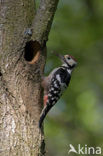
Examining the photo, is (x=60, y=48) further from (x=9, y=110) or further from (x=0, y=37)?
(x=9, y=110)

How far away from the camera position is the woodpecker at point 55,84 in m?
4.51

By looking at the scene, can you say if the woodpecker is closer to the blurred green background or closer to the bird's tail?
the bird's tail

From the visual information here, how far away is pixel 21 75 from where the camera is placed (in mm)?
4191

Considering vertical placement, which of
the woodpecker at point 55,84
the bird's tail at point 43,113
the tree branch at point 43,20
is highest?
the tree branch at point 43,20

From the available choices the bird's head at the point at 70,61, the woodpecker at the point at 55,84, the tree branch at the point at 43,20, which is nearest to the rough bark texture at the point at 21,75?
the tree branch at the point at 43,20

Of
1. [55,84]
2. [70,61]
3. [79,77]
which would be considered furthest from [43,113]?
[79,77]

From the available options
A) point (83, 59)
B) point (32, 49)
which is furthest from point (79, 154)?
point (32, 49)

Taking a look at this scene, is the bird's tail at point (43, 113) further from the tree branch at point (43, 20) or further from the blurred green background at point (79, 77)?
the blurred green background at point (79, 77)

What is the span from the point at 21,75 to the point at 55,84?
1046 mm

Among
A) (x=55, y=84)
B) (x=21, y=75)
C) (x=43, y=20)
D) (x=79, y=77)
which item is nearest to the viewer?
(x=21, y=75)

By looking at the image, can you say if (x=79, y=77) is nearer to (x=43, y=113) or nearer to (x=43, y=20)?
(x=43, y=20)

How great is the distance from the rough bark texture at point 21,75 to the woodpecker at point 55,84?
15cm

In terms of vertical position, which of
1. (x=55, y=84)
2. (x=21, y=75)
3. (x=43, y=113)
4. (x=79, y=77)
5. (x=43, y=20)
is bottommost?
(x=43, y=113)

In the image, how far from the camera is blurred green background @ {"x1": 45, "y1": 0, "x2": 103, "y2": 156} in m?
7.43
